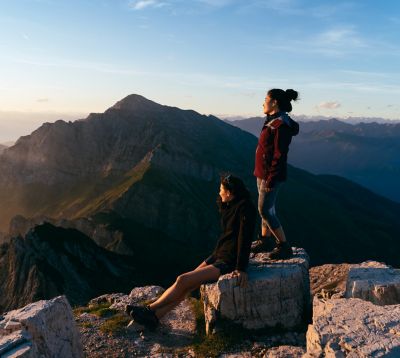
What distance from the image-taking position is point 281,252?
13.1m

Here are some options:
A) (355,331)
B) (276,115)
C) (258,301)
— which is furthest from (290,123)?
(355,331)

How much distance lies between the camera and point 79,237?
103812 millimetres

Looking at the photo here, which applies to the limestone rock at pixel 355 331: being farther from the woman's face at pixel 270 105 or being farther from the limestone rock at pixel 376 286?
the woman's face at pixel 270 105

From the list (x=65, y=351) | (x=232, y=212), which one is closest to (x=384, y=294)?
(x=232, y=212)

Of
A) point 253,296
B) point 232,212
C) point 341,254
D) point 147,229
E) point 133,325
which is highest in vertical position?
point 232,212

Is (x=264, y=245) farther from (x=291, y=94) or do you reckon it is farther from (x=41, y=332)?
(x=41, y=332)

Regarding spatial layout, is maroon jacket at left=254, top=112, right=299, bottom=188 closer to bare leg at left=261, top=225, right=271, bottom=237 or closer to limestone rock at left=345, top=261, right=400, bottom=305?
bare leg at left=261, top=225, right=271, bottom=237

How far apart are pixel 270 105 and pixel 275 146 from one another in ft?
3.94

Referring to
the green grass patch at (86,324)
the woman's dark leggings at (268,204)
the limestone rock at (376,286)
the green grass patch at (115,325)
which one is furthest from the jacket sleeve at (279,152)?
the green grass patch at (86,324)

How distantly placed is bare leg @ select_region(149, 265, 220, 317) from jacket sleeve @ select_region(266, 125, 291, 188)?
2.96 m

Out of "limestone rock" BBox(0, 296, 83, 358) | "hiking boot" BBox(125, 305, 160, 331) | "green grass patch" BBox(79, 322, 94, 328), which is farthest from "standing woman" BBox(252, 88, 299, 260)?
"green grass patch" BBox(79, 322, 94, 328)

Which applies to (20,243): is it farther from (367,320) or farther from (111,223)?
(367,320)

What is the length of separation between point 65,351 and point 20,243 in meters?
89.5

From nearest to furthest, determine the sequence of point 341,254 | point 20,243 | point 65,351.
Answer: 1. point 65,351
2. point 20,243
3. point 341,254
